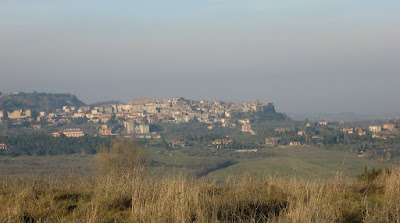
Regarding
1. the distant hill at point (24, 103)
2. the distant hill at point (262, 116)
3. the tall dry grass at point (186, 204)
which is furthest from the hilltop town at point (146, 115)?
the tall dry grass at point (186, 204)

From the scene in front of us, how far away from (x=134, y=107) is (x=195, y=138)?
302 ft

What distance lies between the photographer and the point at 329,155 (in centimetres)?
6731

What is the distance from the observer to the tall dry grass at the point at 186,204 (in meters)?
4.57

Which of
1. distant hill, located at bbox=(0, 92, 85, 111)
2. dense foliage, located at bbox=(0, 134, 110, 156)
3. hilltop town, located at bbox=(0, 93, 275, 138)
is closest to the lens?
dense foliage, located at bbox=(0, 134, 110, 156)

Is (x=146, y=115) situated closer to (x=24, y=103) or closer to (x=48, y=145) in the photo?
(x=24, y=103)

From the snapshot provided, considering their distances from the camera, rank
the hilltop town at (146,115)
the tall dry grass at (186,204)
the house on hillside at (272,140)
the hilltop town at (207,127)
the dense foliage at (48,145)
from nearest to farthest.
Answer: the tall dry grass at (186,204) < the dense foliage at (48,145) < the hilltop town at (207,127) < the house on hillside at (272,140) < the hilltop town at (146,115)

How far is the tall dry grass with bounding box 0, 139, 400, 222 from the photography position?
4.57 metres

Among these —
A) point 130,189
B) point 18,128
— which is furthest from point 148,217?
point 18,128

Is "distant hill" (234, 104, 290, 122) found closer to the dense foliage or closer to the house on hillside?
the house on hillside

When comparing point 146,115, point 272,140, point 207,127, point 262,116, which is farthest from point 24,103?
point 272,140

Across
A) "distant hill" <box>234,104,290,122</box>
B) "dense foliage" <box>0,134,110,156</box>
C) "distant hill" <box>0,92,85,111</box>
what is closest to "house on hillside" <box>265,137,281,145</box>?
"dense foliage" <box>0,134,110,156</box>

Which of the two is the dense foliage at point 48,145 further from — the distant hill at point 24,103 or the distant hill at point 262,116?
the distant hill at point 24,103

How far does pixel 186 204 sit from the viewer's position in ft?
15.3

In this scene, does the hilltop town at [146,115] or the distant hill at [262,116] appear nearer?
the hilltop town at [146,115]
